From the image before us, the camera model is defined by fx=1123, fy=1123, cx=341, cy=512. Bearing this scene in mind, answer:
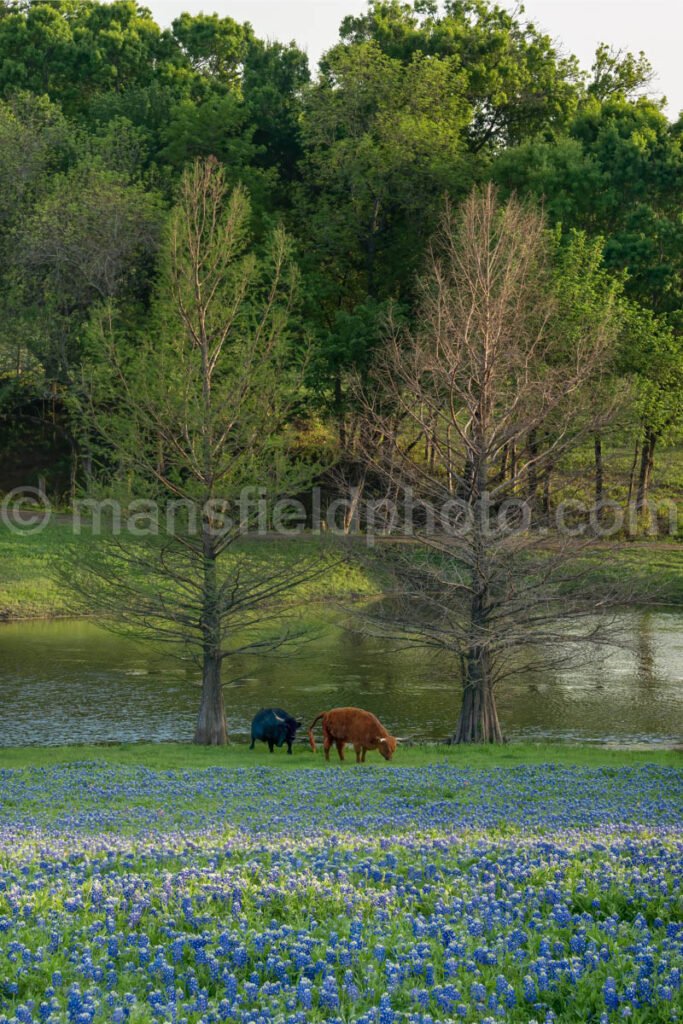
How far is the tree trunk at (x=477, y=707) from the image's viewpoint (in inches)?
979

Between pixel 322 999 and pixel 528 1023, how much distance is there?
1205 millimetres

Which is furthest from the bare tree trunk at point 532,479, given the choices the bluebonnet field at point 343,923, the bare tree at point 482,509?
the bluebonnet field at point 343,923

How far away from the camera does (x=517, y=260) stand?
25906 millimetres

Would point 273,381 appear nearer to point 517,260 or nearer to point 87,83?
point 517,260

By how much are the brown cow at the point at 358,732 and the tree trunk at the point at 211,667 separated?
4265mm

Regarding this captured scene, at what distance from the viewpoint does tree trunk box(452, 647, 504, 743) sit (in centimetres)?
2486

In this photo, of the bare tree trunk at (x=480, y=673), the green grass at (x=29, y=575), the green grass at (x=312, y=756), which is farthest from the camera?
the green grass at (x=29, y=575)

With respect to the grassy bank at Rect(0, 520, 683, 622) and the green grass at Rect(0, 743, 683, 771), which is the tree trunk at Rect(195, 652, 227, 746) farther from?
the grassy bank at Rect(0, 520, 683, 622)

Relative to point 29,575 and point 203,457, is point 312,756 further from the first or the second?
point 29,575

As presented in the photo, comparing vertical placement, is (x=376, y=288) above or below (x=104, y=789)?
above

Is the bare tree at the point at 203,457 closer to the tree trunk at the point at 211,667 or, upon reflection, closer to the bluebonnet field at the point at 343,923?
the tree trunk at the point at 211,667

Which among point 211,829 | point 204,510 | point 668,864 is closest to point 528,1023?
point 668,864

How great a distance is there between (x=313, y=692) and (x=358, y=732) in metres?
10.1

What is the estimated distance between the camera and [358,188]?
5347 cm
